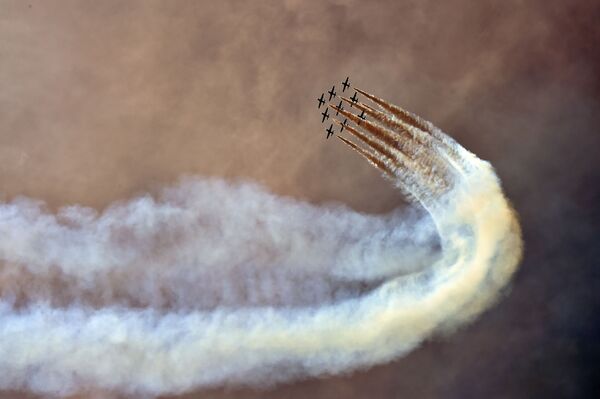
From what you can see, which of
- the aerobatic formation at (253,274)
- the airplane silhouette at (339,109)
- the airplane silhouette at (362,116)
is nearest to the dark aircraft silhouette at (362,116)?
the airplane silhouette at (362,116)

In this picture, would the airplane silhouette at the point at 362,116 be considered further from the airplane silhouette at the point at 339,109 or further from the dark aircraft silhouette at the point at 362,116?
the airplane silhouette at the point at 339,109

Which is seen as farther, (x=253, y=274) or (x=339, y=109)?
(x=339, y=109)

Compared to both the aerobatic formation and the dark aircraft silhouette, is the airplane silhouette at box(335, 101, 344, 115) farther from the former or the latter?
the aerobatic formation

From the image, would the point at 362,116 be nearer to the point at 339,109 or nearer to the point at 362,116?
the point at 362,116

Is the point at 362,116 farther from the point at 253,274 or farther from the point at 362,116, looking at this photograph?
the point at 253,274

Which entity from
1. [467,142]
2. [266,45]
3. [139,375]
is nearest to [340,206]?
[467,142]

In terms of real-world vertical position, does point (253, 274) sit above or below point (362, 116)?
below

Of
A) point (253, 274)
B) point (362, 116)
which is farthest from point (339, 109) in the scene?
point (253, 274)

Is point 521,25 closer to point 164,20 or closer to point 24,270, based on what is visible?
point 164,20
